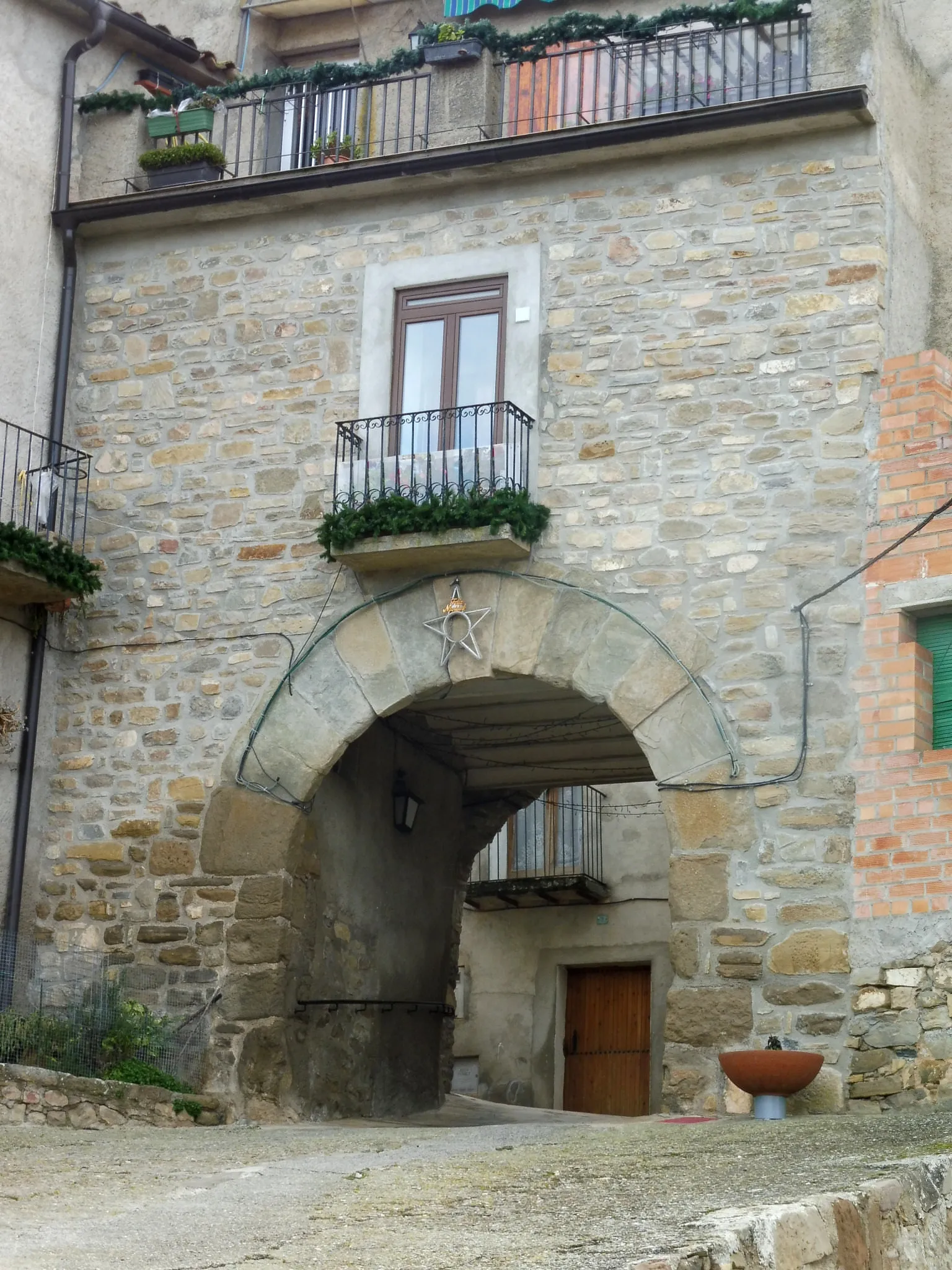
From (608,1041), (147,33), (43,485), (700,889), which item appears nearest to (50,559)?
(43,485)

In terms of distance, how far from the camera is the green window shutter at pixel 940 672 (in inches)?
415

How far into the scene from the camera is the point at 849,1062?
32.8 feet

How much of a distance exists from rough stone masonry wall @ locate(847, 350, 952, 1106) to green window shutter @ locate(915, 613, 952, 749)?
52 millimetres

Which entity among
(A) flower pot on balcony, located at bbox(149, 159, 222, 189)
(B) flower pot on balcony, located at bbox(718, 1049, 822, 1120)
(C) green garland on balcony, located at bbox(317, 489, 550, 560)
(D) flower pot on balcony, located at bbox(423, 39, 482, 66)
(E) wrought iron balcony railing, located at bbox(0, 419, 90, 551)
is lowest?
(B) flower pot on balcony, located at bbox(718, 1049, 822, 1120)

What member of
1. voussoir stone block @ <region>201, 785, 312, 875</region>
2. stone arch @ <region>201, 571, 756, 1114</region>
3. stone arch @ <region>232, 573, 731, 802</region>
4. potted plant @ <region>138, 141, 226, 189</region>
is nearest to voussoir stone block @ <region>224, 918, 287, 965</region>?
stone arch @ <region>201, 571, 756, 1114</region>

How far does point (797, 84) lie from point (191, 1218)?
314 inches

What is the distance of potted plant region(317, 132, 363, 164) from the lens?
42.4 feet

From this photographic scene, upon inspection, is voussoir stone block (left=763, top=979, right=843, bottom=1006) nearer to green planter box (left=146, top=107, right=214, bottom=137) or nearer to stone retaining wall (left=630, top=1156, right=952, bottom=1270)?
stone retaining wall (left=630, top=1156, right=952, bottom=1270)

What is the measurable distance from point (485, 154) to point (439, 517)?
229 centimetres

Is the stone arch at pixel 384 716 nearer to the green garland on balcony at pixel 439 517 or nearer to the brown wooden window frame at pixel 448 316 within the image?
the green garland on balcony at pixel 439 517

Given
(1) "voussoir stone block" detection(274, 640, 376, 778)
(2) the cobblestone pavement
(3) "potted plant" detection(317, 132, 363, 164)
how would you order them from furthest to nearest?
1. (3) "potted plant" detection(317, 132, 363, 164)
2. (1) "voussoir stone block" detection(274, 640, 376, 778)
3. (2) the cobblestone pavement

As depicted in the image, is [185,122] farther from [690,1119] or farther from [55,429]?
[690,1119]

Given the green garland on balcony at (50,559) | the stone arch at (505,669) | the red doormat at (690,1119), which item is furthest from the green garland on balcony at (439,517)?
the red doormat at (690,1119)

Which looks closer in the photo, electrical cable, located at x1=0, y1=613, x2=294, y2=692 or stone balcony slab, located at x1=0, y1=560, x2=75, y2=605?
stone balcony slab, located at x1=0, y1=560, x2=75, y2=605
